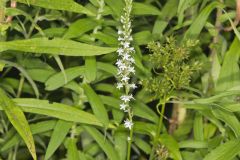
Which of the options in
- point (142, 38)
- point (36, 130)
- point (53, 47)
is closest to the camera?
point (53, 47)

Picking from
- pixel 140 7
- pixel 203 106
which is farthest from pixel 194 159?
pixel 140 7

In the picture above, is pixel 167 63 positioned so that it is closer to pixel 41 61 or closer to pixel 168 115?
pixel 41 61

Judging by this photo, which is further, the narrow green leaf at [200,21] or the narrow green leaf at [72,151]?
the narrow green leaf at [200,21]

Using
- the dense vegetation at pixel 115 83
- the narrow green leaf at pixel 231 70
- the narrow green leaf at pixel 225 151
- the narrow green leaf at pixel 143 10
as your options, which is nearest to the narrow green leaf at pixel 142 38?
the dense vegetation at pixel 115 83

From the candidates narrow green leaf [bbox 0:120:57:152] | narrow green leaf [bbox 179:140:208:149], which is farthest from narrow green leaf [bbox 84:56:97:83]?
narrow green leaf [bbox 179:140:208:149]

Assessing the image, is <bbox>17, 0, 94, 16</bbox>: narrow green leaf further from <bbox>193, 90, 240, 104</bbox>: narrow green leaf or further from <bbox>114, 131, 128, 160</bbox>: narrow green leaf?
<bbox>114, 131, 128, 160</bbox>: narrow green leaf

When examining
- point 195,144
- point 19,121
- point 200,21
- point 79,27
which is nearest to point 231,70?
point 200,21

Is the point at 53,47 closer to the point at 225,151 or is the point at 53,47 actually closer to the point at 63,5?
the point at 63,5

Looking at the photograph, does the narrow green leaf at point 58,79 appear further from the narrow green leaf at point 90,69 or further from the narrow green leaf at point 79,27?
the narrow green leaf at point 79,27
